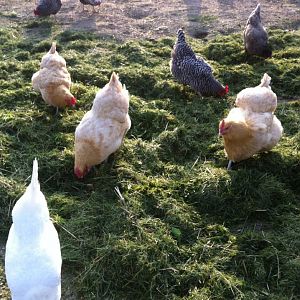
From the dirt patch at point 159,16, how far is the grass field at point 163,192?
2409 millimetres

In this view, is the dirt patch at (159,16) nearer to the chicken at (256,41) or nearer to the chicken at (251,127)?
the chicken at (256,41)

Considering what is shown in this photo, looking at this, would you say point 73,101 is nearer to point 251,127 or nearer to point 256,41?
point 251,127

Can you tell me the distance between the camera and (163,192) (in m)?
4.80

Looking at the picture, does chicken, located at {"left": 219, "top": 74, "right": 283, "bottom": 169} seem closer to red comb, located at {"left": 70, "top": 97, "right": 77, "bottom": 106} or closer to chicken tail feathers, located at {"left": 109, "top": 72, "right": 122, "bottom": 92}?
chicken tail feathers, located at {"left": 109, "top": 72, "right": 122, "bottom": 92}

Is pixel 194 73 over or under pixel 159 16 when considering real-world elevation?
over

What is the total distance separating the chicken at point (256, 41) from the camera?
25.6 ft

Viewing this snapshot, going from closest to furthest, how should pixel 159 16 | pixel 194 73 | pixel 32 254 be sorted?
pixel 32 254
pixel 194 73
pixel 159 16

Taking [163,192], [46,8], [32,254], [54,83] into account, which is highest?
[32,254]

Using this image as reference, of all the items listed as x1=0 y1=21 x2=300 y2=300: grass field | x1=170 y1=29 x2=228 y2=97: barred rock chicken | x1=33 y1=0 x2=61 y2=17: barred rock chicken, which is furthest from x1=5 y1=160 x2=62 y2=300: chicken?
x1=33 y1=0 x2=61 y2=17: barred rock chicken

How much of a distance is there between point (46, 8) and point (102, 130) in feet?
20.1

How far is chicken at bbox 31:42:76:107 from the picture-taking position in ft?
19.9

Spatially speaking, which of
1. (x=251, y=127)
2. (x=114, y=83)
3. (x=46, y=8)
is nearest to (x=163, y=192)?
(x=251, y=127)

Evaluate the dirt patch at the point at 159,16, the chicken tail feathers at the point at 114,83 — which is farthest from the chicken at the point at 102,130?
the dirt patch at the point at 159,16

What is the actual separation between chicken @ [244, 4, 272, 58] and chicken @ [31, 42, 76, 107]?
3.21m
